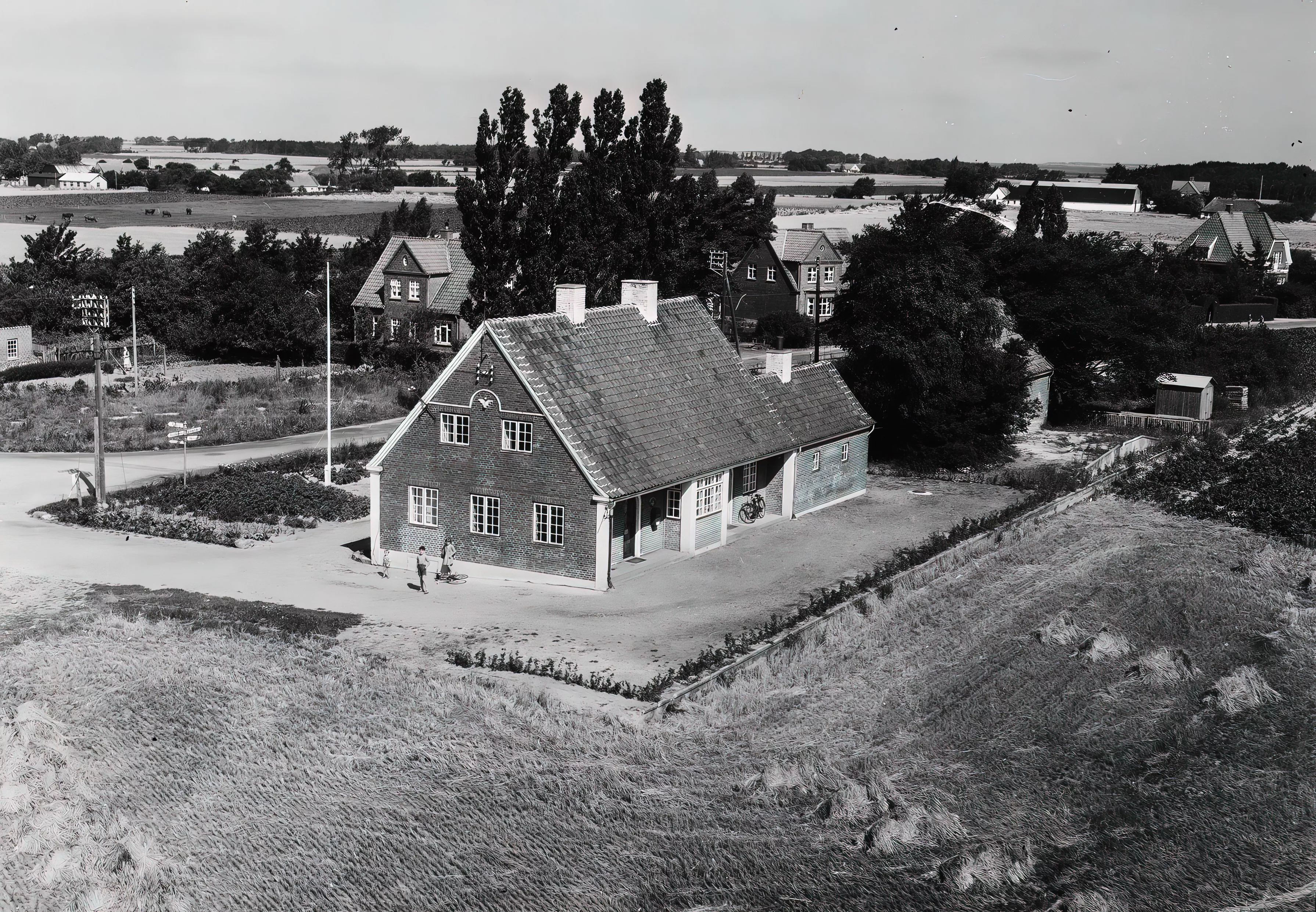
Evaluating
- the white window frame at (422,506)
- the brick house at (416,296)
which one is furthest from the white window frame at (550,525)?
the brick house at (416,296)

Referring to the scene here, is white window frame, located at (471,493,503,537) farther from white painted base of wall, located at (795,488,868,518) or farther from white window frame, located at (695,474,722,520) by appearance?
white painted base of wall, located at (795,488,868,518)

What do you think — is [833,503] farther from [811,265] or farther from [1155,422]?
[811,265]

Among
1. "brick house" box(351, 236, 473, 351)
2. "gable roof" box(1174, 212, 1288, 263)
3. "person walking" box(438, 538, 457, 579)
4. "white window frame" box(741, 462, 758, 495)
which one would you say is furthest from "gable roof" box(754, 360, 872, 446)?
"gable roof" box(1174, 212, 1288, 263)

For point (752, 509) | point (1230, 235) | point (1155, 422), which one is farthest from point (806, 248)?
point (752, 509)

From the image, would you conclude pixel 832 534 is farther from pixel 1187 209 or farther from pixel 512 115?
pixel 1187 209

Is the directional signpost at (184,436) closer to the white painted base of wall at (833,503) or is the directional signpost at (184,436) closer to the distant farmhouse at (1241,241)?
the white painted base of wall at (833,503)
